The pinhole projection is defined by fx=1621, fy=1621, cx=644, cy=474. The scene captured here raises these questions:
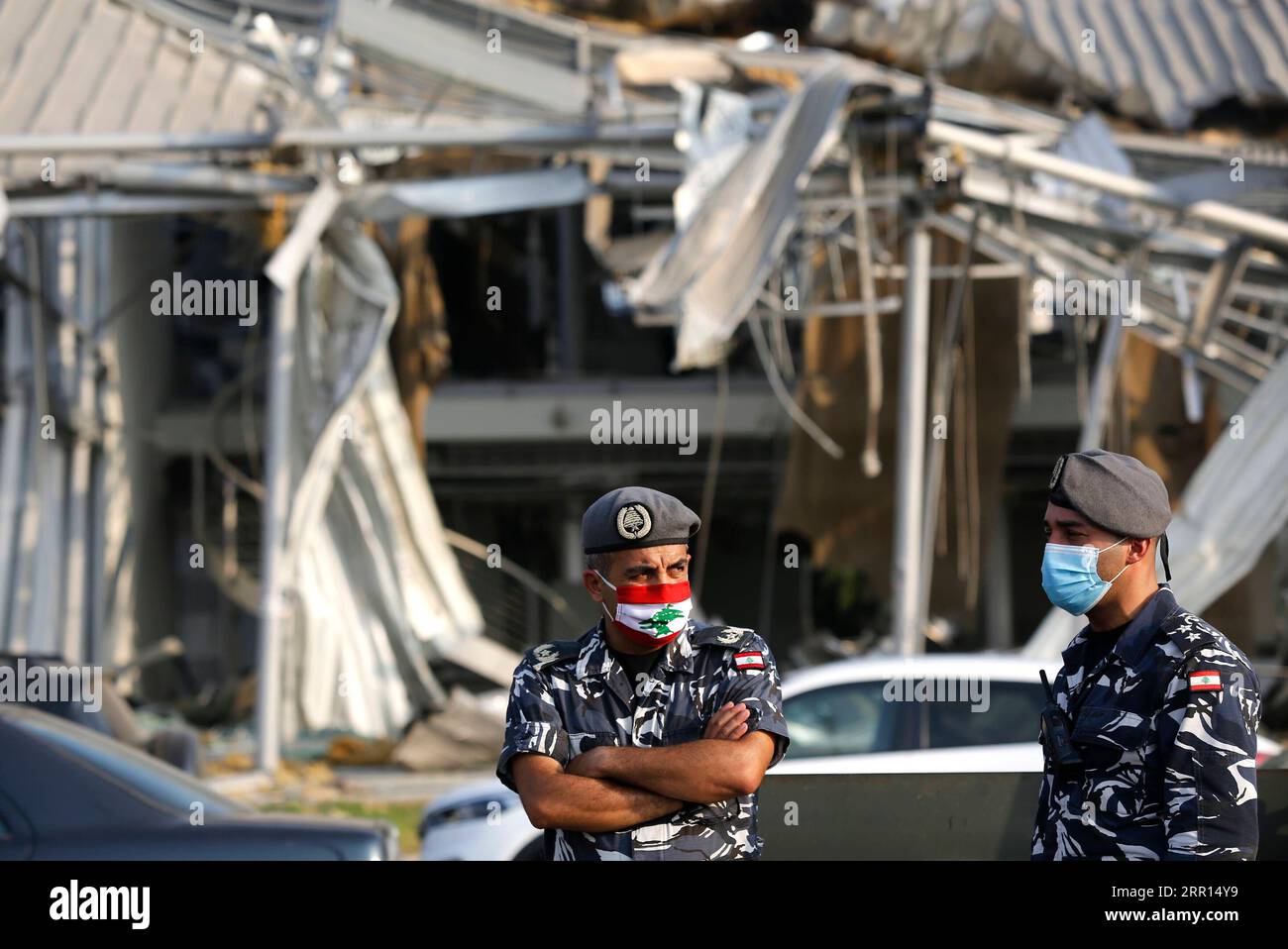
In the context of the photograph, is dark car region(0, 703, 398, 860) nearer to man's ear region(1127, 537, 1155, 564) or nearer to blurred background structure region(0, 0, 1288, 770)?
man's ear region(1127, 537, 1155, 564)

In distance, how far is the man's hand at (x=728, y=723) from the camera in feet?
10.3

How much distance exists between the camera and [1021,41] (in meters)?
17.9

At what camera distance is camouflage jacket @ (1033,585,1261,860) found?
280 centimetres

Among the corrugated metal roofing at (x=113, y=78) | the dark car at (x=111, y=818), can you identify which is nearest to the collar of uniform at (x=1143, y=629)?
the dark car at (x=111, y=818)

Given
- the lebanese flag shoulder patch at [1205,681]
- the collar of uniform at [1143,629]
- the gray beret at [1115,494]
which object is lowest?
the lebanese flag shoulder patch at [1205,681]

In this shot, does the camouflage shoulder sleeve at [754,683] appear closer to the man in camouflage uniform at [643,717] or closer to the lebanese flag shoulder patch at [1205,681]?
the man in camouflage uniform at [643,717]

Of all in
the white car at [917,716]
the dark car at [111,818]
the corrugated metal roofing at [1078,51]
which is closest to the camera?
the dark car at [111,818]

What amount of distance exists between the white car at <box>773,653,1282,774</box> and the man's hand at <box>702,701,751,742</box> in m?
4.60

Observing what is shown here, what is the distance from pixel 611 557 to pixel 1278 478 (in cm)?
944

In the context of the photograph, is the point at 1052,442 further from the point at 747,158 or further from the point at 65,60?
the point at 65,60

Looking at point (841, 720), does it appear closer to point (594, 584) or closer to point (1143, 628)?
point (594, 584)

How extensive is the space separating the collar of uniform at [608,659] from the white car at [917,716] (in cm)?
453

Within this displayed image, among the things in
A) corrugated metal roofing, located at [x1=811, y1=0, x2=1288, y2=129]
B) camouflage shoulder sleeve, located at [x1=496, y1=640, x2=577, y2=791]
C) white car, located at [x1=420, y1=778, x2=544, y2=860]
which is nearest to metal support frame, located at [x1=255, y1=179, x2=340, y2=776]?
white car, located at [x1=420, y1=778, x2=544, y2=860]

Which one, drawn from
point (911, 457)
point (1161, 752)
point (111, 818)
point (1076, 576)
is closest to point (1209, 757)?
point (1161, 752)
